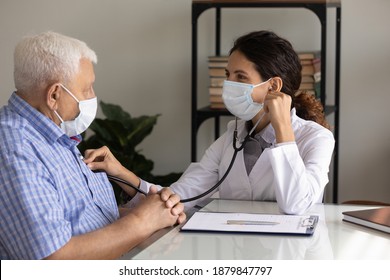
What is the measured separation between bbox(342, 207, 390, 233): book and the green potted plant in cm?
177

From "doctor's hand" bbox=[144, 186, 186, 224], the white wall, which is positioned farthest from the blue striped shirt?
the white wall

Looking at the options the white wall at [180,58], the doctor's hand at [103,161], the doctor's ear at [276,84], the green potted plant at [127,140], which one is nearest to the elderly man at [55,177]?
the doctor's hand at [103,161]

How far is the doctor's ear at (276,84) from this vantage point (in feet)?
7.70

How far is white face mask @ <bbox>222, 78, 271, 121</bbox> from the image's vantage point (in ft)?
7.57

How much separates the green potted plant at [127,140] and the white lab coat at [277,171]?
46.4 inches

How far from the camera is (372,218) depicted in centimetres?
190

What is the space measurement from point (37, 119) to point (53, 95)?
81mm

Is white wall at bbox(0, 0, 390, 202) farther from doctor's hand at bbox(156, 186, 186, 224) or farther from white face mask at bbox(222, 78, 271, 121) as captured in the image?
doctor's hand at bbox(156, 186, 186, 224)

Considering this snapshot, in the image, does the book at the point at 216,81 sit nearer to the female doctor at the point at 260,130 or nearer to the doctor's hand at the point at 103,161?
the female doctor at the point at 260,130

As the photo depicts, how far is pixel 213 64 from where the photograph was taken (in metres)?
3.49

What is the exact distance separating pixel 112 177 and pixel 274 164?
47 cm

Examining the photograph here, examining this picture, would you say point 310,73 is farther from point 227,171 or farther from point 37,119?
point 37,119

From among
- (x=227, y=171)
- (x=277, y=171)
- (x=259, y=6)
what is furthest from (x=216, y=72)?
(x=277, y=171)

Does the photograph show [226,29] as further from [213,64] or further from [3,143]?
[3,143]
